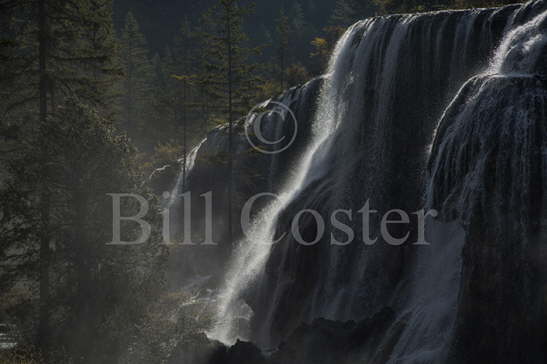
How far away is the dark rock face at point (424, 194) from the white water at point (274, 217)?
21cm

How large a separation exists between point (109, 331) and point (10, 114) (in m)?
7.44

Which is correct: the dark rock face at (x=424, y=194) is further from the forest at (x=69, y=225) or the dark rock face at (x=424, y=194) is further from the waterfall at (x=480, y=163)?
the forest at (x=69, y=225)

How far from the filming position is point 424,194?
14.2 meters

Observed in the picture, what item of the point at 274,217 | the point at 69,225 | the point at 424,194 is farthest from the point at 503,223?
the point at 274,217

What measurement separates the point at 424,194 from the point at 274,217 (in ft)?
27.3

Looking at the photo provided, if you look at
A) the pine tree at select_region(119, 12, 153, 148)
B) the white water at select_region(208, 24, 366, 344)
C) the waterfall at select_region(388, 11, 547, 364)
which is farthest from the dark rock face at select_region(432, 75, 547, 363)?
the pine tree at select_region(119, 12, 153, 148)

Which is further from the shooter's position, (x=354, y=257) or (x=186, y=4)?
(x=186, y=4)

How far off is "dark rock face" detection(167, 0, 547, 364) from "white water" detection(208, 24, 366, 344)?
210 millimetres

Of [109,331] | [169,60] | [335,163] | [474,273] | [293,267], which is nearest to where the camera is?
[474,273]

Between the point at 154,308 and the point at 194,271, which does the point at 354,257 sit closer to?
the point at 154,308

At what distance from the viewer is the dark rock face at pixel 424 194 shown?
948 cm

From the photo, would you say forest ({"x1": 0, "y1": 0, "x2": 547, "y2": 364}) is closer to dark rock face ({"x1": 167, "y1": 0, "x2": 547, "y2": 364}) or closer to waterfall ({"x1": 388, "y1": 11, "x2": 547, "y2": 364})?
dark rock face ({"x1": 167, "y1": 0, "x2": 547, "y2": 364})

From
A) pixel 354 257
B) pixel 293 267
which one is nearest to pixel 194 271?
pixel 293 267

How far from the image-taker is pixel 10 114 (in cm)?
1573
